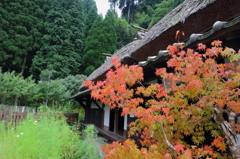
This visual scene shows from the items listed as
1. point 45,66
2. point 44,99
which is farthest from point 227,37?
point 45,66

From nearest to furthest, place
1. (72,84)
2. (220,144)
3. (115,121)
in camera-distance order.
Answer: (220,144), (115,121), (72,84)

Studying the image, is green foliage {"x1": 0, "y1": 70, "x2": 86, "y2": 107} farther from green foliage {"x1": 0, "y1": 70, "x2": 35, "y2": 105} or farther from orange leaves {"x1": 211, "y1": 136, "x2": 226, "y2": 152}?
orange leaves {"x1": 211, "y1": 136, "x2": 226, "y2": 152}

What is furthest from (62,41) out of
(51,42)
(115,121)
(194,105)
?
(194,105)

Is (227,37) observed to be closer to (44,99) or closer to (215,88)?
(215,88)

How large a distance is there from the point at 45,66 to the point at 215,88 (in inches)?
707

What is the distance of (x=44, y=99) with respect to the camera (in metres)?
12.4

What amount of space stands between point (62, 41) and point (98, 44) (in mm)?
4031

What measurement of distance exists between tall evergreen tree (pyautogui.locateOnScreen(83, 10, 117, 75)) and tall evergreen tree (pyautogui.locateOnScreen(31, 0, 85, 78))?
1234 millimetres

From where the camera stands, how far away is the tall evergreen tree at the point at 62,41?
17.3 m

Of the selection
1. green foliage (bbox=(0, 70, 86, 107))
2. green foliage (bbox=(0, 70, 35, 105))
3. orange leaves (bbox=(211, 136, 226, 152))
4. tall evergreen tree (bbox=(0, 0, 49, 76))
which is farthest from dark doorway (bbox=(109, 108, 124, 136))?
tall evergreen tree (bbox=(0, 0, 49, 76))

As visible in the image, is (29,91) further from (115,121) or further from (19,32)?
(115,121)

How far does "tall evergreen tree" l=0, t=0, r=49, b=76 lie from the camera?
1590 cm

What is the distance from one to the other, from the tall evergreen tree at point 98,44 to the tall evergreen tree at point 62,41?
1.23 m

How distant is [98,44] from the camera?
19.4 meters
